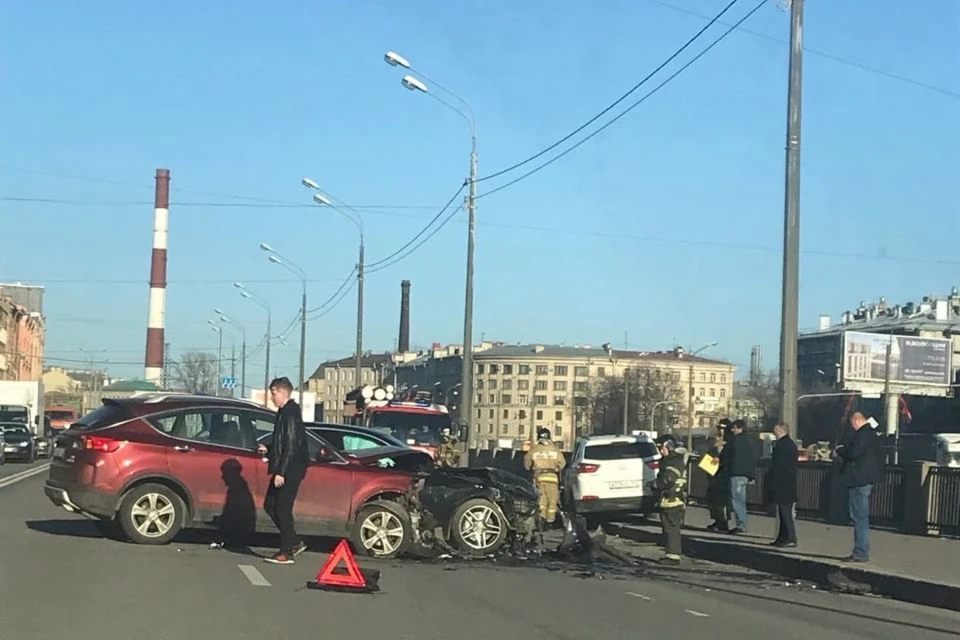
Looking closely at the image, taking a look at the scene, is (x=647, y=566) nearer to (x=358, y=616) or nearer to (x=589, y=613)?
(x=589, y=613)

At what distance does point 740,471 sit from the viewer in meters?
19.1

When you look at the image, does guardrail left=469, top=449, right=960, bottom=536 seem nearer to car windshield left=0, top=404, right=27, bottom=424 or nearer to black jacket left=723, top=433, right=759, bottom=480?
black jacket left=723, top=433, right=759, bottom=480

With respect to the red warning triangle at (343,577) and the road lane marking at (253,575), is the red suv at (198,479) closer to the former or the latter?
the road lane marking at (253,575)

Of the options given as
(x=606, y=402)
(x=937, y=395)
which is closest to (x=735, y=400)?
(x=606, y=402)

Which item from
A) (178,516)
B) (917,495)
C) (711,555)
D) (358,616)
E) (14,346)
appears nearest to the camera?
(358,616)

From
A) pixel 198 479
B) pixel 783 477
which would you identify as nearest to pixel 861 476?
pixel 783 477

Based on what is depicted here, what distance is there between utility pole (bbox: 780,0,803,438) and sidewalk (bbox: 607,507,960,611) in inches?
73.6

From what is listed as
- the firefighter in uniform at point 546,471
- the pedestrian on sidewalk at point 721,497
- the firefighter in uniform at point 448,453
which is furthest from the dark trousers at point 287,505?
the firefighter in uniform at point 448,453

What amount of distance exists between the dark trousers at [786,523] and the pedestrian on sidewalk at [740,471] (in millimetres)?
2319

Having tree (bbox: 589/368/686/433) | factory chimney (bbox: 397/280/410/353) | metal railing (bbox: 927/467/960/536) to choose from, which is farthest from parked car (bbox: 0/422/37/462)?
tree (bbox: 589/368/686/433)

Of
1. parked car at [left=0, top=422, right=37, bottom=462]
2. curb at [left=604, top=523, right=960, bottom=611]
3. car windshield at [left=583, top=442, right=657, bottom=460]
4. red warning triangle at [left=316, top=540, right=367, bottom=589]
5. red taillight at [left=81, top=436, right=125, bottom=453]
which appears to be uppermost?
red taillight at [left=81, top=436, right=125, bottom=453]

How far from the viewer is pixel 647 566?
15.3m

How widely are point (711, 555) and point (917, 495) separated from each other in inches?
168

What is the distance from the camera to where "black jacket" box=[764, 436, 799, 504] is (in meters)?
16.5
